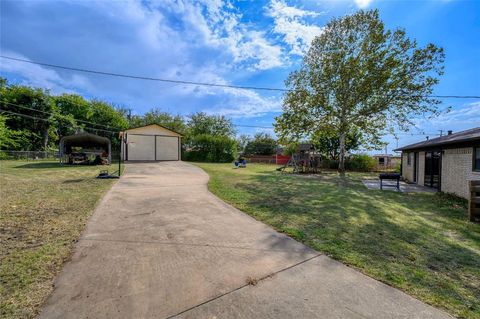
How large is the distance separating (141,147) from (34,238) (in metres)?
21.2

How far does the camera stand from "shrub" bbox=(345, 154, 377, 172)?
23.6m

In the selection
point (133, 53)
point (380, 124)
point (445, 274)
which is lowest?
point (445, 274)

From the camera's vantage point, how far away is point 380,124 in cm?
1775

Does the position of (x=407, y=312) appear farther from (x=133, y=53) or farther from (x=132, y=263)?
(x=133, y=53)

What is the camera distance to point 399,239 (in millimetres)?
4059

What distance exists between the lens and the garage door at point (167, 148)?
24312mm

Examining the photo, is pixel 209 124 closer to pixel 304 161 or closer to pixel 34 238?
pixel 304 161

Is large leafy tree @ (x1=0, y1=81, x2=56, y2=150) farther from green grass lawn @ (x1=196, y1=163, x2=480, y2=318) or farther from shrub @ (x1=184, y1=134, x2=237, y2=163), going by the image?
green grass lawn @ (x1=196, y1=163, x2=480, y2=318)

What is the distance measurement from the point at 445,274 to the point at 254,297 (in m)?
2.45

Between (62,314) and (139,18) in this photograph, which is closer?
(62,314)

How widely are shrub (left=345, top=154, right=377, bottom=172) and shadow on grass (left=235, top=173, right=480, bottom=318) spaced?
1720cm

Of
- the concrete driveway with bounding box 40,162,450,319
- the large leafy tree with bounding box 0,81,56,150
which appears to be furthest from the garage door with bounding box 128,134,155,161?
the concrete driveway with bounding box 40,162,450,319

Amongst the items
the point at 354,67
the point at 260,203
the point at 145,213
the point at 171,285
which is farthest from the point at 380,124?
the point at 171,285

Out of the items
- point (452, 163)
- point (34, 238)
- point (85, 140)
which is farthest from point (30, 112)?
point (452, 163)
